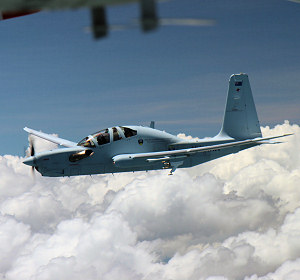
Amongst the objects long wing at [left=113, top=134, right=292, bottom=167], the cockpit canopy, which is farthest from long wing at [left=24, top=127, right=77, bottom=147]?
long wing at [left=113, top=134, right=292, bottom=167]

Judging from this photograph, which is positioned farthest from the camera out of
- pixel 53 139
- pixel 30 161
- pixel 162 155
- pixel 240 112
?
pixel 53 139

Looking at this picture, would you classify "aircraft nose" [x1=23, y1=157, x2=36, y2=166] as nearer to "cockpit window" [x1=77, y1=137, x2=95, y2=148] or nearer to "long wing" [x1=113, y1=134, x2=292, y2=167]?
"cockpit window" [x1=77, y1=137, x2=95, y2=148]

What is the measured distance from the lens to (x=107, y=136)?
32875 millimetres

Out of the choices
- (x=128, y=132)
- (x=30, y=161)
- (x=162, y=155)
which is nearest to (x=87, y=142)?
(x=128, y=132)

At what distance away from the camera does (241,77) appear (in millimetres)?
39156

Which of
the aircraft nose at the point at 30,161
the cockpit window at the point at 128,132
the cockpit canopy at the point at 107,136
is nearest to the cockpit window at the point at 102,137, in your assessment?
the cockpit canopy at the point at 107,136

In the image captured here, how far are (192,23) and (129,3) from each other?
1.27 meters

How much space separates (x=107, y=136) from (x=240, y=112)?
51.6 ft

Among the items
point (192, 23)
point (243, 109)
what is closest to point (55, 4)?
point (192, 23)

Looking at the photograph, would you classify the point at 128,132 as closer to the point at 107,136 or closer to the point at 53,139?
the point at 107,136

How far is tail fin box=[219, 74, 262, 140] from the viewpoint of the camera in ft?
A: 128

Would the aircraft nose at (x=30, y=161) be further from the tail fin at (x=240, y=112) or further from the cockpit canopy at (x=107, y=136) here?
the tail fin at (x=240, y=112)

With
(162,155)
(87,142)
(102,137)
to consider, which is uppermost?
(102,137)

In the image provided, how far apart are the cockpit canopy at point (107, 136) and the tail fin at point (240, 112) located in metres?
12.1
